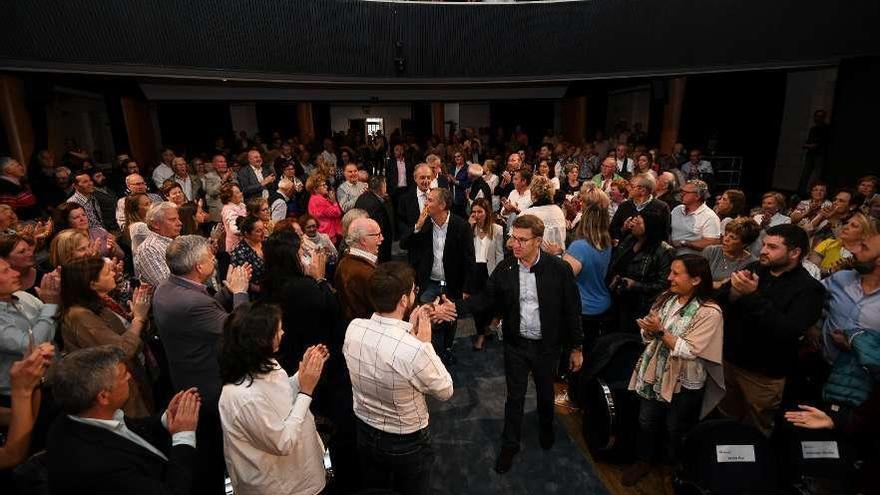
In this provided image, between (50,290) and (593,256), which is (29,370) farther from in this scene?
(593,256)

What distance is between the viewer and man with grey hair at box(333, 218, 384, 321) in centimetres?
254

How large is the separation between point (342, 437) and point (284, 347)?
1.96 ft

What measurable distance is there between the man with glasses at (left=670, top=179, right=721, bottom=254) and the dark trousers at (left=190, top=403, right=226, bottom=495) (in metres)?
3.62

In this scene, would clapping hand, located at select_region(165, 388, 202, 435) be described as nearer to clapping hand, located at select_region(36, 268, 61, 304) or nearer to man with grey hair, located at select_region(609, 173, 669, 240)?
clapping hand, located at select_region(36, 268, 61, 304)

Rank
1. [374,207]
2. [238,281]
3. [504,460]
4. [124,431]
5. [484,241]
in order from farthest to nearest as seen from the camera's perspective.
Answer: [374,207] → [484,241] → [504,460] → [238,281] → [124,431]

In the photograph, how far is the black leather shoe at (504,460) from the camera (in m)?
2.74

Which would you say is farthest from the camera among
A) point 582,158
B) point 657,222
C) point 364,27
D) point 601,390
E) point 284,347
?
point 582,158

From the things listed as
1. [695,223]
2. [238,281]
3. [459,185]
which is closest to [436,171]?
[459,185]

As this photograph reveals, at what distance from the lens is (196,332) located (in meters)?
2.18

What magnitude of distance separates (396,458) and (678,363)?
1557 millimetres

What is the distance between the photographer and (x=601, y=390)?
2.70 m

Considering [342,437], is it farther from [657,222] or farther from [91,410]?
[657,222]

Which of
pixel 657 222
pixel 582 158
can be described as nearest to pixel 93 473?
pixel 657 222

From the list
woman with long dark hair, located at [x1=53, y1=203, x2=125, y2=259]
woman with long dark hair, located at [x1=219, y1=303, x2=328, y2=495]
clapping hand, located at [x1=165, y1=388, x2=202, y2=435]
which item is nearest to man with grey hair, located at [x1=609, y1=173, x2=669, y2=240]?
woman with long dark hair, located at [x1=219, y1=303, x2=328, y2=495]
